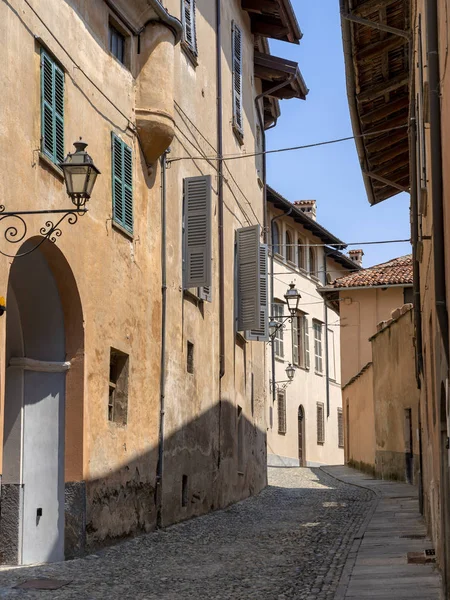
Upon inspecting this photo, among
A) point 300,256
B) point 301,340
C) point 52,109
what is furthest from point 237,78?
point 301,340

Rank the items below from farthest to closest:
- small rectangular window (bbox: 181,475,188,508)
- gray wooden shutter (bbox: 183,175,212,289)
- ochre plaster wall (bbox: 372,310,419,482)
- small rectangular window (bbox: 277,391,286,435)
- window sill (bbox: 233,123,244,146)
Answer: small rectangular window (bbox: 277,391,286,435), ochre plaster wall (bbox: 372,310,419,482), window sill (bbox: 233,123,244,146), gray wooden shutter (bbox: 183,175,212,289), small rectangular window (bbox: 181,475,188,508)

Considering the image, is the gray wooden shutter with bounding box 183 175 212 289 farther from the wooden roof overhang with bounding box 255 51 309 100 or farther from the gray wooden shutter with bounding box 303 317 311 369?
the gray wooden shutter with bounding box 303 317 311 369

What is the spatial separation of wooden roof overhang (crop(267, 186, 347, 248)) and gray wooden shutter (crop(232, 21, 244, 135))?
1119cm

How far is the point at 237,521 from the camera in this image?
16.2 m

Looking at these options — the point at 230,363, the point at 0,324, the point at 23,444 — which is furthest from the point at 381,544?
the point at 230,363

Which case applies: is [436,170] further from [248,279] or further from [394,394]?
[394,394]

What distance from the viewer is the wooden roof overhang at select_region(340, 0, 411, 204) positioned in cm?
1498

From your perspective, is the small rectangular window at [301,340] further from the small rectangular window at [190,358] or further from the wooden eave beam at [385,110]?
the small rectangular window at [190,358]

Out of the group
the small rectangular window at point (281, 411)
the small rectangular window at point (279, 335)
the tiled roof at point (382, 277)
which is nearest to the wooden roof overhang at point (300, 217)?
the tiled roof at point (382, 277)

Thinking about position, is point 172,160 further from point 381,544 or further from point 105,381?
point 381,544

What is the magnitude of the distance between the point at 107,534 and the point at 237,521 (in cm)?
408

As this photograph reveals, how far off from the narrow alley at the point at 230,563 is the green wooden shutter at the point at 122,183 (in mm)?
4056

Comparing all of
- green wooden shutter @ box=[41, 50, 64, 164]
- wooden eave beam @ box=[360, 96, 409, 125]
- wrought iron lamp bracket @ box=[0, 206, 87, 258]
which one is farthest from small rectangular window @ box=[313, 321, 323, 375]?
wrought iron lamp bracket @ box=[0, 206, 87, 258]

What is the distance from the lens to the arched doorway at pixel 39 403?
1130cm
